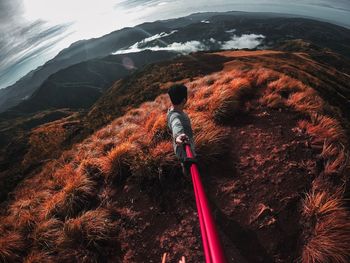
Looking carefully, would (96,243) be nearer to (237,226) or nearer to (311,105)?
(237,226)

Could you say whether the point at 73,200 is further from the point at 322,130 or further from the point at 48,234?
the point at 322,130

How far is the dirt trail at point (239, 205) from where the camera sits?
4.28 metres

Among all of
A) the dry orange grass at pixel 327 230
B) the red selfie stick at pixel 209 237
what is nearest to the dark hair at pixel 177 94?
the red selfie stick at pixel 209 237

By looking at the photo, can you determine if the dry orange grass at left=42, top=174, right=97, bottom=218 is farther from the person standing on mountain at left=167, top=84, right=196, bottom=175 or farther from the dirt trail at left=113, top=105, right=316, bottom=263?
the person standing on mountain at left=167, top=84, right=196, bottom=175

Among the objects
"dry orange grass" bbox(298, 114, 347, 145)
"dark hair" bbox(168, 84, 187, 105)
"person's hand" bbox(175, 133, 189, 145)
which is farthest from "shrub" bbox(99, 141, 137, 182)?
"dry orange grass" bbox(298, 114, 347, 145)

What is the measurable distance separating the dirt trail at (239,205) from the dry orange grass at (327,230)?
24 cm

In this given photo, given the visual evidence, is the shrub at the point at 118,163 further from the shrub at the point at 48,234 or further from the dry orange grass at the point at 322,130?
the dry orange grass at the point at 322,130

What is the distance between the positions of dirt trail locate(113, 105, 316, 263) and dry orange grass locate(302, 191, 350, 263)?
9.4 inches

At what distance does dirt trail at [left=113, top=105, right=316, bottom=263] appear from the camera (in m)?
4.28

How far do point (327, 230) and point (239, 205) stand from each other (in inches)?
64.1

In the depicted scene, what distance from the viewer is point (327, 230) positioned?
3.88 metres

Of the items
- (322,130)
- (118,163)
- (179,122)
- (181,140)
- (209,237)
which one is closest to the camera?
(209,237)

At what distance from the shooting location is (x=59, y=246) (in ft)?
16.5

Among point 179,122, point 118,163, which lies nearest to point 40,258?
point 118,163
